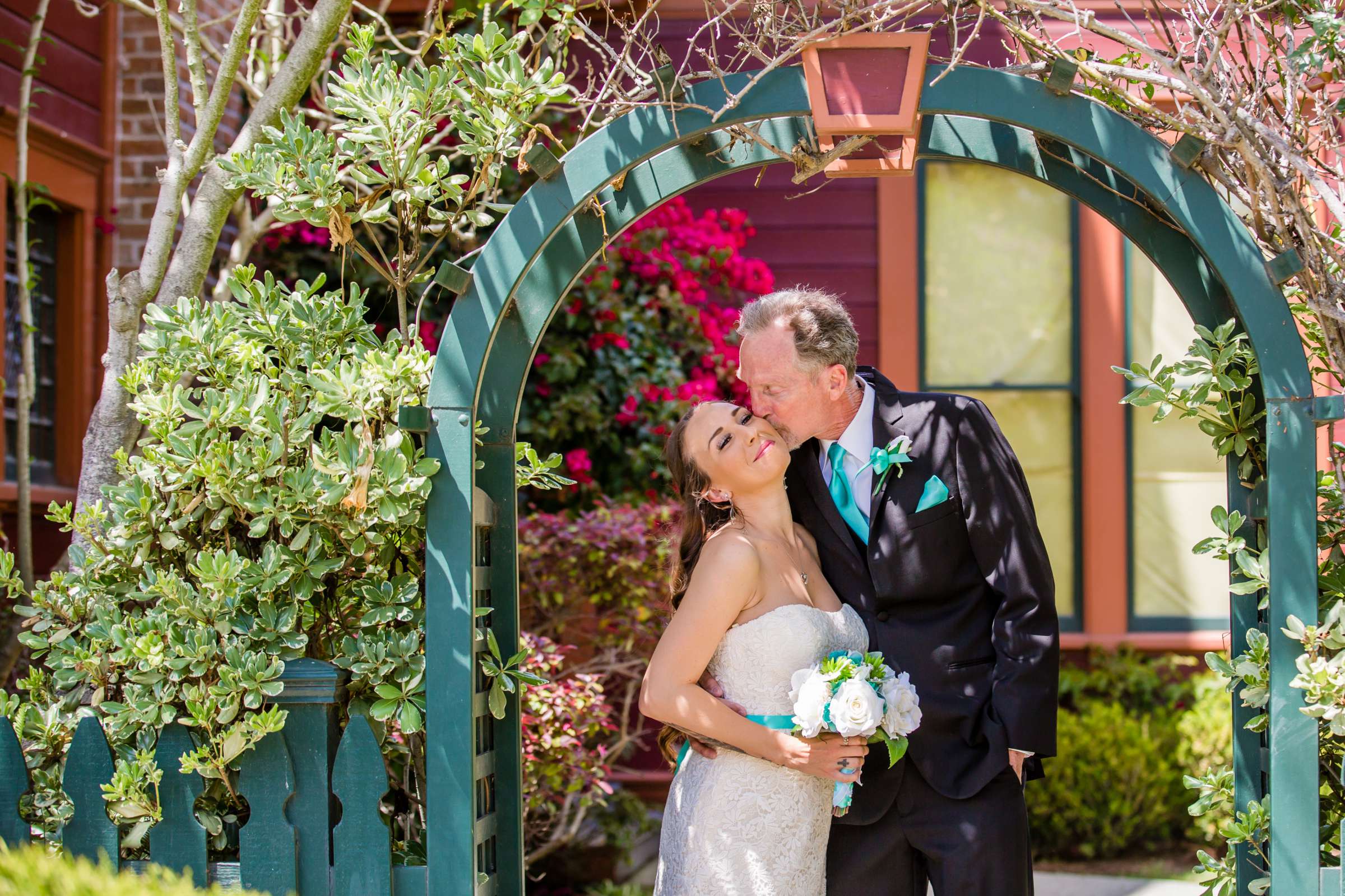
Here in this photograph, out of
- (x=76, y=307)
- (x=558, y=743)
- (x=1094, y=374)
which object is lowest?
(x=558, y=743)

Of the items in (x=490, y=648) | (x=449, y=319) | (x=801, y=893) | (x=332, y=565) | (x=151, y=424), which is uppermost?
(x=449, y=319)

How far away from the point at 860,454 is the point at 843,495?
11 centimetres

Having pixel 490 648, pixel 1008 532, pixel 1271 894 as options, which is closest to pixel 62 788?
pixel 490 648

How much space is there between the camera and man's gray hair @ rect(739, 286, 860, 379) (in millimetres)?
3000

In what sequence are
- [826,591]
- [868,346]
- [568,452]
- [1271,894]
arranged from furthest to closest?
[868,346] < [568,452] < [826,591] < [1271,894]

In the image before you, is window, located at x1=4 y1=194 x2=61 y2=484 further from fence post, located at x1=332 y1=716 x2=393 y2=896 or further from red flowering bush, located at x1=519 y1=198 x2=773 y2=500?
fence post, located at x1=332 y1=716 x2=393 y2=896

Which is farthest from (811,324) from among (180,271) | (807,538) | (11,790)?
(11,790)

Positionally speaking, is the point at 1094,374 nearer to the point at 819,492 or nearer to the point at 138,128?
the point at 819,492

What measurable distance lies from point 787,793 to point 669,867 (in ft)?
1.13

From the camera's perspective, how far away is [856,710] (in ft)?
8.38

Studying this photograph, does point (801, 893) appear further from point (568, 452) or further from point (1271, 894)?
point (568, 452)

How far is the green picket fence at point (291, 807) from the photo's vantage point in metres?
2.69

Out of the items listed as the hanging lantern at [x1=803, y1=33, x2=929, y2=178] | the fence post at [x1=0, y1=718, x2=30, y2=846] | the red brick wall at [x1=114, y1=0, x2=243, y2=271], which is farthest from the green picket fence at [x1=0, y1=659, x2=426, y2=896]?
the red brick wall at [x1=114, y1=0, x2=243, y2=271]

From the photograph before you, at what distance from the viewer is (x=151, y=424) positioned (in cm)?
280
